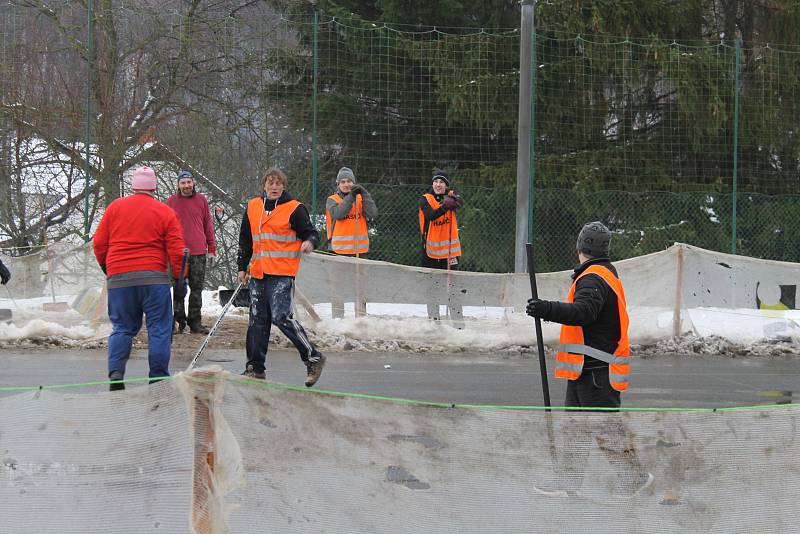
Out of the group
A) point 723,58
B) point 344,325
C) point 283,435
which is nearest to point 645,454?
point 283,435

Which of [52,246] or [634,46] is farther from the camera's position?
[634,46]

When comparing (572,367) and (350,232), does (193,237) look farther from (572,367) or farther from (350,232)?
(572,367)

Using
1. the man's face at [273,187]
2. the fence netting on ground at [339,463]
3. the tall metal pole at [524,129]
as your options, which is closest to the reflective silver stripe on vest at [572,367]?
the fence netting on ground at [339,463]

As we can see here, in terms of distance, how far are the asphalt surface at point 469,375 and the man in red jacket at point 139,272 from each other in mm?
1877

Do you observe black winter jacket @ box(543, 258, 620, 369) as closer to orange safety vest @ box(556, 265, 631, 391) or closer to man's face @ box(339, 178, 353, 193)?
orange safety vest @ box(556, 265, 631, 391)

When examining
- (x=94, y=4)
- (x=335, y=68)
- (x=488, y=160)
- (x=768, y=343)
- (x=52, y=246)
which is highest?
(x=94, y=4)

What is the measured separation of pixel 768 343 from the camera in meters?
12.0

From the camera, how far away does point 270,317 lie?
8781 mm

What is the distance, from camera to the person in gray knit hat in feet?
40.1

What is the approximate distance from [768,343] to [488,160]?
6980 mm

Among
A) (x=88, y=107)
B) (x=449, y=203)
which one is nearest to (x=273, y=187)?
(x=449, y=203)

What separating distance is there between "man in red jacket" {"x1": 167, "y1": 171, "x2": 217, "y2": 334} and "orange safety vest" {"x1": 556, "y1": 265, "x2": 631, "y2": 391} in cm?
691

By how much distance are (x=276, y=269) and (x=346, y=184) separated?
3687 mm

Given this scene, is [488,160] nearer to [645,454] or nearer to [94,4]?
[94,4]
